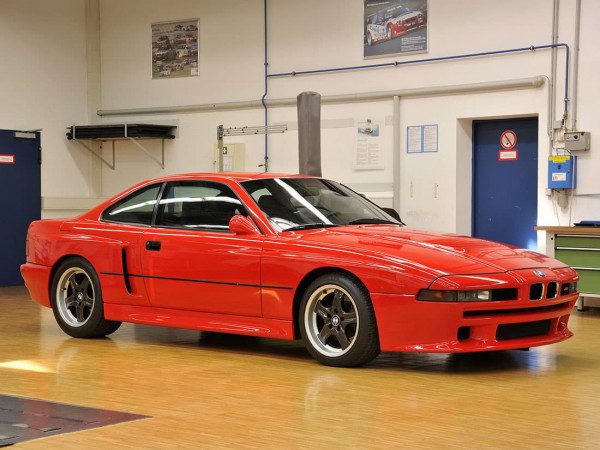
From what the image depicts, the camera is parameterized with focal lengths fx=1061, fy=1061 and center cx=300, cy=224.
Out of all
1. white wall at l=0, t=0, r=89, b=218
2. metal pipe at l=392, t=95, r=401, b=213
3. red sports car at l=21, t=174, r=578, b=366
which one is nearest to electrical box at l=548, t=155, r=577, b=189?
metal pipe at l=392, t=95, r=401, b=213

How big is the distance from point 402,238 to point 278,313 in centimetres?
95

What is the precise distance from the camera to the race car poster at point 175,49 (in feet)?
49.8

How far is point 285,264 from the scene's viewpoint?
22.6 feet

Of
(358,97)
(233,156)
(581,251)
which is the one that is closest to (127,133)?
(233,156)

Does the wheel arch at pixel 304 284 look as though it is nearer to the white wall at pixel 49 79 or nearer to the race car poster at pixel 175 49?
the race car poster at pixel 175 49

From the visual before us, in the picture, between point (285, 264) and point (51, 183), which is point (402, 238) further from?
point (51, 183)

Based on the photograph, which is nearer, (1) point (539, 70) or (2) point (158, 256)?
(2) point (158, 256)

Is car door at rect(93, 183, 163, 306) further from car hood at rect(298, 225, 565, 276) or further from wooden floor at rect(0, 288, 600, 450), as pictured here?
car hood at rect(298, 225, 565, 276)

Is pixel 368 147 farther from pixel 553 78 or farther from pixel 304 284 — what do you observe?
pixel 304 284

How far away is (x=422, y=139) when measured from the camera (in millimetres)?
12969

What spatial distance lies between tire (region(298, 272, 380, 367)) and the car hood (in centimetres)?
26

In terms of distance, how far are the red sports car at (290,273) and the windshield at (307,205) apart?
1cm

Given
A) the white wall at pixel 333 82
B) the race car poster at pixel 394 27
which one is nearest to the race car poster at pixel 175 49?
the white wall at pixel 333 82

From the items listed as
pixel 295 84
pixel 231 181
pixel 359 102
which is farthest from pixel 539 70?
pixel 231 181
